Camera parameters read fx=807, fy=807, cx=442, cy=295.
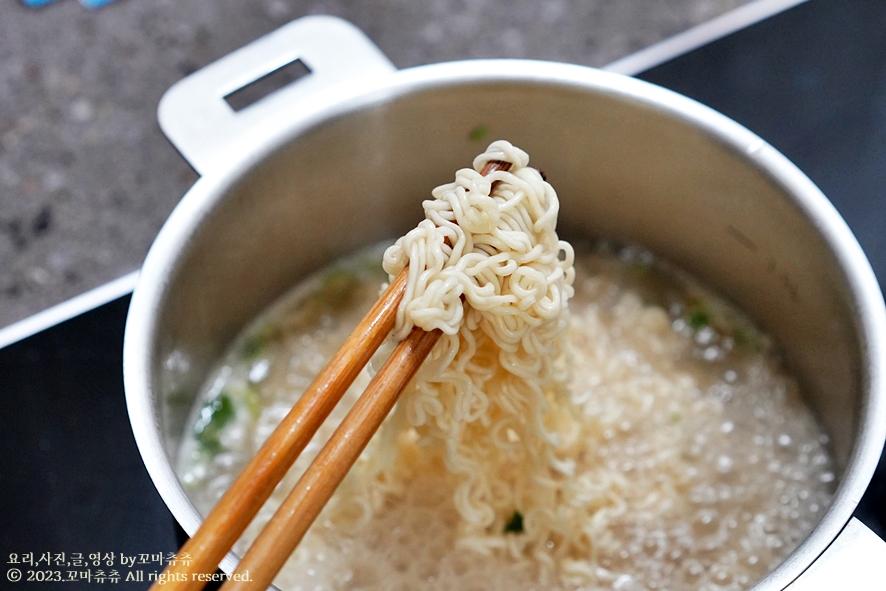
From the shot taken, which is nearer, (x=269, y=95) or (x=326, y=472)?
(x=326, y=472)

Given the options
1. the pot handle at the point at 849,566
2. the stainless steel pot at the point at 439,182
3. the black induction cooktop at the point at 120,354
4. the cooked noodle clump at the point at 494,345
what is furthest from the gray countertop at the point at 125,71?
the pot handle at the point at 849,566

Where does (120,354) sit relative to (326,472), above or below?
below

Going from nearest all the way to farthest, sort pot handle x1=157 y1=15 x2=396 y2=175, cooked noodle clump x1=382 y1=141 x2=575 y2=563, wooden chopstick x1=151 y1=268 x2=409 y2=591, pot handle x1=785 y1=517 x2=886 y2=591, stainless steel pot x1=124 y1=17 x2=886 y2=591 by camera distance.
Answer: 1. wooden chopstick x1=151 y1=268 x2=409 y2=591
2. pot handle x1=785 y1=517 x2=886 y2=591
3. cooked noodle clump x1=382 y1=141 x2=575 y2=563
4. stainless steel pot x1=124 y1=17 x2=886 y2=591
5. pot handle x1=157 y1=15 x2=396 y2=175

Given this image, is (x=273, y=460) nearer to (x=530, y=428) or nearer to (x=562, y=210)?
(x=530, y=428)

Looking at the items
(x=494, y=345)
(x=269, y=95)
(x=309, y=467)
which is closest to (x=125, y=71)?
(x=269, y=95)

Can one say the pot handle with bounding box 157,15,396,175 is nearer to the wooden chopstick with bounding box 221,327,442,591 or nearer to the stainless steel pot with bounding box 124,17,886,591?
the stainless steel pot with bounding box 124,17,886,591

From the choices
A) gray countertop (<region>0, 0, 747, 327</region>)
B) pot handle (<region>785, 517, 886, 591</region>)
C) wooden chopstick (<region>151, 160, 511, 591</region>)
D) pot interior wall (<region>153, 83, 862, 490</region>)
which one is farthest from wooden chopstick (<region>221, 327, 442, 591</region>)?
gray countertop (<region>0, 0, 747, 327</region>)
